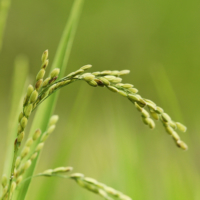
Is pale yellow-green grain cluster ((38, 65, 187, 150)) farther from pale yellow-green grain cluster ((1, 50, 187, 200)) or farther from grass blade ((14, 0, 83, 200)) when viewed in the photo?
grass blade ((14, 0, 83, 200))

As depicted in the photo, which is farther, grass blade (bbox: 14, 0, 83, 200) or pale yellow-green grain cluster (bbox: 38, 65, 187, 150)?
grass blade (bbox: 14, 0, 83, 200)

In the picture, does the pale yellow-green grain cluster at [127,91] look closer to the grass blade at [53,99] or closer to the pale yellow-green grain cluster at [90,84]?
the pale yellow-green grain cluster at [90,84]

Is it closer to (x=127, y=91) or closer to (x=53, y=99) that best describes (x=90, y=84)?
(x=127, y=91)

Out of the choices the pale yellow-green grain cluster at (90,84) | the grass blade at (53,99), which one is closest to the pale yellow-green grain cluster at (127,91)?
the pale yellow-green grain cluster at (90,84)

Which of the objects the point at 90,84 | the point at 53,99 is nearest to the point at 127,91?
the point at 90,84

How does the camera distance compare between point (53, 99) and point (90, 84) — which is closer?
point (90, 84)

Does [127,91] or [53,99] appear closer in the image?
[127,91]

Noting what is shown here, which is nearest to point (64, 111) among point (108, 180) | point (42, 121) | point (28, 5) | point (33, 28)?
point (33, 28)

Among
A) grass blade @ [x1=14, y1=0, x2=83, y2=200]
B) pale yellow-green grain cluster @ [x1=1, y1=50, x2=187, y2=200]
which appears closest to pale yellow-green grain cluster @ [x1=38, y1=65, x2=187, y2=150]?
pale yellow-green grain cluster @ [x1=1, y1=50, x2=187, y2=200]

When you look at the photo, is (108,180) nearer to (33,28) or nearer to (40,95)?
(40,95)

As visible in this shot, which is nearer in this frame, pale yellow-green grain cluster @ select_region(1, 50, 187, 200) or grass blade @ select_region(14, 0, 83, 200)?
pale yellow-green grain cluster @ select_region(1, 50, 187, 200)

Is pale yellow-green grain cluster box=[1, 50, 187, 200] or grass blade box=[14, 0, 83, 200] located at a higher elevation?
grass blade box=[14, 0, 83, 200]
